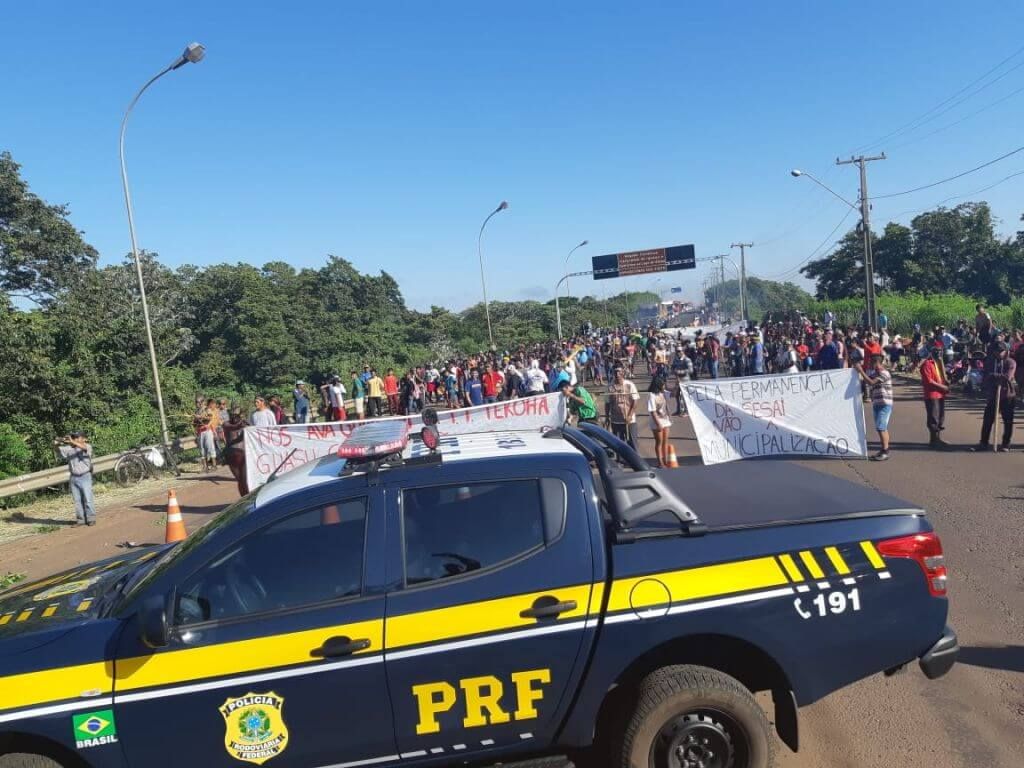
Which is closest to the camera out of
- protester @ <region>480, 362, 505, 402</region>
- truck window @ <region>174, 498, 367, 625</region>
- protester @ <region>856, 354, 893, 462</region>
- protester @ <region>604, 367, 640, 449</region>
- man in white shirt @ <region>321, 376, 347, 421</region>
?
truck window @ <region>174, 498, 367, 625</region>

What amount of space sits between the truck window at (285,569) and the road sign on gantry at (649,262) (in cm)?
5477

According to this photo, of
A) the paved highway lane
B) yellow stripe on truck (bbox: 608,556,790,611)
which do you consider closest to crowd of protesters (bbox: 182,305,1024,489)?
the paved highway lane

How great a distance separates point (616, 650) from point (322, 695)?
49.1 inches

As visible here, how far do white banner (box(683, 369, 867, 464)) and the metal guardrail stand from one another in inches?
432

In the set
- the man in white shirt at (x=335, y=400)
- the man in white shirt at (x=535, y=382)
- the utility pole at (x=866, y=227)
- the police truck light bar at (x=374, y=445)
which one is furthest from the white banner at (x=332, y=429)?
the utility pole at (x=866, y=227)

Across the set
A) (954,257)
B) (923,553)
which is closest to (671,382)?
(923,553)

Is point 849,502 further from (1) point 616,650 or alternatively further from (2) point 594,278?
(2) point 594,278

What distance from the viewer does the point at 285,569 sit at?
3207 mm

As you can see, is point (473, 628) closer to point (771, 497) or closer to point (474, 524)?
point (474, 524)

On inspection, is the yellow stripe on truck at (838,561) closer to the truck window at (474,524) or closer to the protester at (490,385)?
the truck window at (474,524)

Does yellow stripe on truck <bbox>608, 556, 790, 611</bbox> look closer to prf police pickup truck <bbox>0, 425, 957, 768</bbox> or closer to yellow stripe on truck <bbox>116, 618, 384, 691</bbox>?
prf police pickup truck <bbox>0, 425, 957, 768</bbox>

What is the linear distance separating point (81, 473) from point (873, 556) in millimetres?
11031

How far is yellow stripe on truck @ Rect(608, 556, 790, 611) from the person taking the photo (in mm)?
3170

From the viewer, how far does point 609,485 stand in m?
3.34
